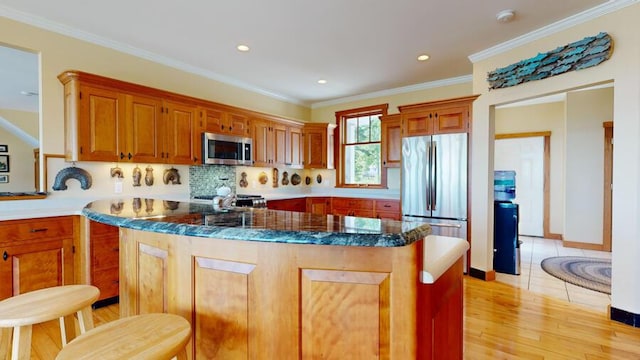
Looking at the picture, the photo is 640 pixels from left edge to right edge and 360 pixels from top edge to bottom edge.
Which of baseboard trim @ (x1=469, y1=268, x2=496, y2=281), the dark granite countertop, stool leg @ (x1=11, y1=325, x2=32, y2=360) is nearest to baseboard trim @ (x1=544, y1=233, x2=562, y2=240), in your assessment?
baseboard trim @ (x1=469, y1=268, x2=496, y2=281)

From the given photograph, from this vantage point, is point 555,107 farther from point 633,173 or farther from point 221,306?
point 221,306

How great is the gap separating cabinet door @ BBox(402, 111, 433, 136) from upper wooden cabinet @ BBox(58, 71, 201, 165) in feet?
9.05

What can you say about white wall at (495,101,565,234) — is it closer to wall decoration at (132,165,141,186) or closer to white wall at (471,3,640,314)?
white wall at (471,3,640,314)

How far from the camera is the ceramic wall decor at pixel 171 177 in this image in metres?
3.87

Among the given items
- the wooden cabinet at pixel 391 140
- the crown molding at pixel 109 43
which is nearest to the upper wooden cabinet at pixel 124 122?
the crown molding at pixel 109 43

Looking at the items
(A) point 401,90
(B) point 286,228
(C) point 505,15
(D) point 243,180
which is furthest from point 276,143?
(B) point 286,228

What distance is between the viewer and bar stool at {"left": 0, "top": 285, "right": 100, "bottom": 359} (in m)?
1.22

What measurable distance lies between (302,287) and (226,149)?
3.48m

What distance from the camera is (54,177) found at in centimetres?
301

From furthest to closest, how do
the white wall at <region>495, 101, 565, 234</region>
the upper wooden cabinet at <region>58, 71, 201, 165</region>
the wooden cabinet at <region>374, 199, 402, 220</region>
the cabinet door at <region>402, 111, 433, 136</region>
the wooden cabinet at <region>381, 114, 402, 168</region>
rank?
the white wall at <region>495, 101, 565, 234</region> → the wooden cabinet at <region>381, 114, 402, 168</region> → the wooden cabinet at <region>374, 199, 402, 220</region> → the cabinet door at <region>402, 111, 433, 136</region> → the upper wooden cabinet at <region>58, 71, 201, 165</region>

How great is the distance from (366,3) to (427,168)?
2.14 meters

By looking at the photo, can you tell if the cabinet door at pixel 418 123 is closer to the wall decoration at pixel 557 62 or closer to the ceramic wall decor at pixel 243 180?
the wall decoration at pixel 557 62

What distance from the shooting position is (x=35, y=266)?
2.59 m

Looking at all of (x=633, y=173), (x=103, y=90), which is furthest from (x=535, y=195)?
(x=103, y=90)
